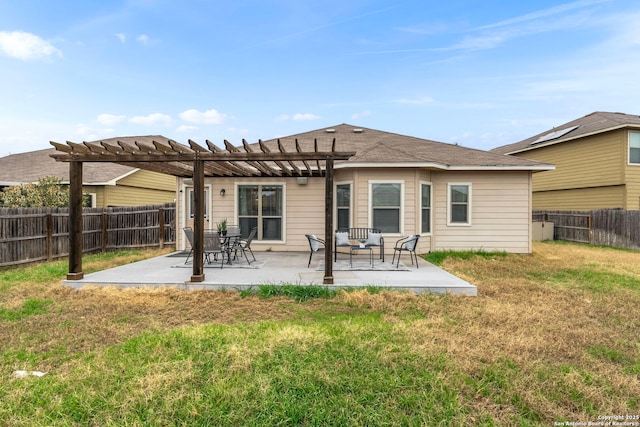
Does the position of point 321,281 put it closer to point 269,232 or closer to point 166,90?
point 269,232

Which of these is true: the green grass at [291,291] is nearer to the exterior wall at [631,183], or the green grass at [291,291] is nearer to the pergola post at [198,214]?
the pergola post at [198,214]

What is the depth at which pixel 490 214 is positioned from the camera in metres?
10.0

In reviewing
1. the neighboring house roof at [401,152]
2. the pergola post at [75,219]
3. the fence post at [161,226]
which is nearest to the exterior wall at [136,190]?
the fence post at [161,226]

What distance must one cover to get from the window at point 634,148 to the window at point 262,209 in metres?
13.6

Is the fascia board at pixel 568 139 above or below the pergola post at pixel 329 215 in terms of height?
above

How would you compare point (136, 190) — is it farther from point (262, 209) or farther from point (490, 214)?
point (490, 214)

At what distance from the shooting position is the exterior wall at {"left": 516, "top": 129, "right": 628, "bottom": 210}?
44.5ft

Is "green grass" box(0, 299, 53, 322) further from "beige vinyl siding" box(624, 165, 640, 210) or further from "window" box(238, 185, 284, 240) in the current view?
"beige vinyl siding" box(624, 165, 640, 210)

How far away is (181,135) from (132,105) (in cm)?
1015

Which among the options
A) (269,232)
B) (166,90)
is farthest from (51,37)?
(269,232)

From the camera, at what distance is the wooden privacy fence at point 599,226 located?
12398mm

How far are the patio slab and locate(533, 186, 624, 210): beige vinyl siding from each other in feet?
37.1

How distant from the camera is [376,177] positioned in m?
9.18

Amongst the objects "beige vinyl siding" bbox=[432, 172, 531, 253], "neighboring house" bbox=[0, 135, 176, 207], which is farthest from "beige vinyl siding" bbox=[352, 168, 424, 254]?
"neighboring house" bbox=[0, 135, 176, 207]
